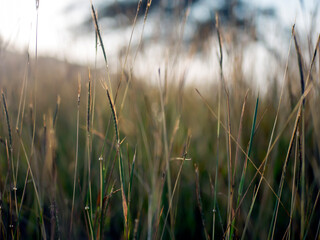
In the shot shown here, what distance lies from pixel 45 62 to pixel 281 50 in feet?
9.03

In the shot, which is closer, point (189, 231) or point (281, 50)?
point (189, 231)

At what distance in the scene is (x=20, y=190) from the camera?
1224mm

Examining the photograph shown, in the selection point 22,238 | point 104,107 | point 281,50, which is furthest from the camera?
point 104,107

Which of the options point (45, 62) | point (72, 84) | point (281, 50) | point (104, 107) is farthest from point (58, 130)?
point (45, 62)

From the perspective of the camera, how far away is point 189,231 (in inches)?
41.1

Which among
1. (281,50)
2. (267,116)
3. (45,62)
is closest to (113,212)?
(267,116)

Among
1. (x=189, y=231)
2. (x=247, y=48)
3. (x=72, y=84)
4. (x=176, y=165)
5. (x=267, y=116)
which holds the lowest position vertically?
(x=189, y=231)

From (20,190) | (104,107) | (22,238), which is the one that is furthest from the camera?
(104,107)

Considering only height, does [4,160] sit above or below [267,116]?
below

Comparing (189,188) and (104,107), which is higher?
(104,107)

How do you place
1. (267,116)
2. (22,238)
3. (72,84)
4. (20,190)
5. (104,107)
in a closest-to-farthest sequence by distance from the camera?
(22,238) < (20,190) < (267,116) < (104,107) < (72,84)

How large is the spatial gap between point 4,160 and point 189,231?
2.49 feet

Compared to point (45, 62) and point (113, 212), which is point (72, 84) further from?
point (113, 212)

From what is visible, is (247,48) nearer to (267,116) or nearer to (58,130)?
(267,116)
